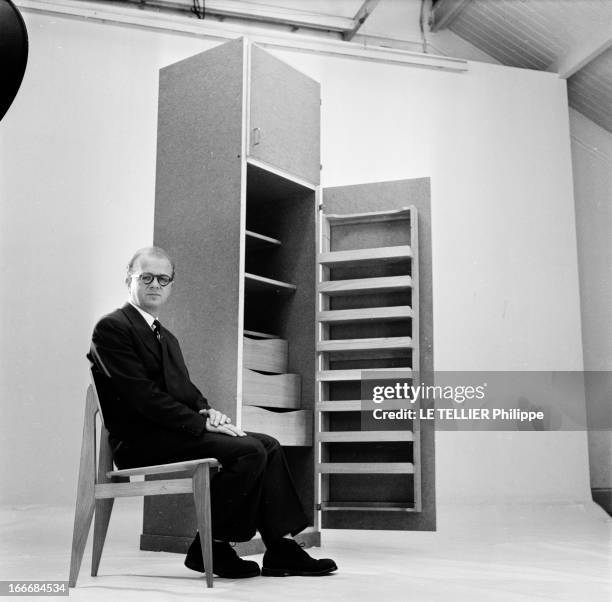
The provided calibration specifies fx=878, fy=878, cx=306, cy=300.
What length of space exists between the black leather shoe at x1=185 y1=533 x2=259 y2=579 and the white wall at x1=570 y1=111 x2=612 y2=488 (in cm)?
445

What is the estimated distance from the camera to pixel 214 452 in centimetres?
276

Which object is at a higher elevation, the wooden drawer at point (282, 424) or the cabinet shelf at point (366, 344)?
the cabinet shelf at point (366, 344)

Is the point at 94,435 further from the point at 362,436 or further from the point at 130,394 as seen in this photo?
the point at 362,436

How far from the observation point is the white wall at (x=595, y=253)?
21.7ft

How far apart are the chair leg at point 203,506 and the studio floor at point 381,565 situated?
0.40 ft

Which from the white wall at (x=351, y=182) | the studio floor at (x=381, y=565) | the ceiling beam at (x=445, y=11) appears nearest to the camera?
the studio floor at (x=381, y=565)

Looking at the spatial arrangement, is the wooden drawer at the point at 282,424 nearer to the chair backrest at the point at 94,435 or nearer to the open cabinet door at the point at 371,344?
the open cabinet door at the point at 371,344

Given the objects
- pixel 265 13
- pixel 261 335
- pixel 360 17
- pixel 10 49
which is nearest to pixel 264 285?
pixel 261 335

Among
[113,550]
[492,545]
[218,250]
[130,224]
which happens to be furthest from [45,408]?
[492,545]

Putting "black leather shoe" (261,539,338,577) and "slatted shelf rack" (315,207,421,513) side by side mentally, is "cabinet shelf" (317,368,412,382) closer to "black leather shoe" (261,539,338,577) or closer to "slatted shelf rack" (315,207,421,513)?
"slatted shelf rack" (315,207,421,513)

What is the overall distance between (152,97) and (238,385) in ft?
10.5

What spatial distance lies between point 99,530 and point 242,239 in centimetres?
124

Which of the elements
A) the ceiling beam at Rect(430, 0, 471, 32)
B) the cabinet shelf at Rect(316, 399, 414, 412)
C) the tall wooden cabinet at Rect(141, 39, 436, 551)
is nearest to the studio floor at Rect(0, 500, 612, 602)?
the tall wooden cabinet at Rect(141, 39, 436, 551)

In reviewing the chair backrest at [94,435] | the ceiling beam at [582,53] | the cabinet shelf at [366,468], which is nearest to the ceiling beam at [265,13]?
the ceiling beam at [582,53]
